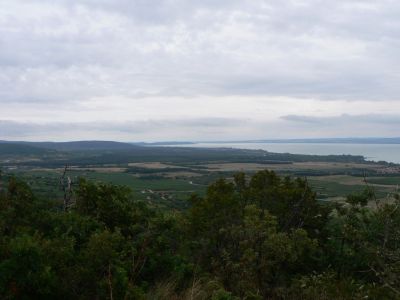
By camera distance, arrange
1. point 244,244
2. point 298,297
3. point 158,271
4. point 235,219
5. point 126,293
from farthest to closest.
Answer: point 235,219 < point 244,244 < point 158,271 < point 298,297 < point 126,293

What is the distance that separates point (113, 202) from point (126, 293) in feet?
14.2

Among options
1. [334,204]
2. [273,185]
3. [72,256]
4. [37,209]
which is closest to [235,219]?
[273,185]

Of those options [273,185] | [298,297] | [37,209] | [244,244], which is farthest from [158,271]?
[273,185]

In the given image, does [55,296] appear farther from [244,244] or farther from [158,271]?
[244,244]

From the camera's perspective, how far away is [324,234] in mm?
12344

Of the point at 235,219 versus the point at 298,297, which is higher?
the point at 235,219

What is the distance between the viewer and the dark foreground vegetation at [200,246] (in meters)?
5.49

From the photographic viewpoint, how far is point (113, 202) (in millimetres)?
9555

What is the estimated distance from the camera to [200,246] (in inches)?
388

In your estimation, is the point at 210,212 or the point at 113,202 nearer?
the point at 113,202

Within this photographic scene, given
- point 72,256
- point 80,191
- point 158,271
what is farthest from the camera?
point 80,191

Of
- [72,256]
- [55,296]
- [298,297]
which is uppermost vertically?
[72,256]

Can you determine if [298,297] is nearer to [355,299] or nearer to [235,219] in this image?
[355,299]

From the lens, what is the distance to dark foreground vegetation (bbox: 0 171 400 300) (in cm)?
549
